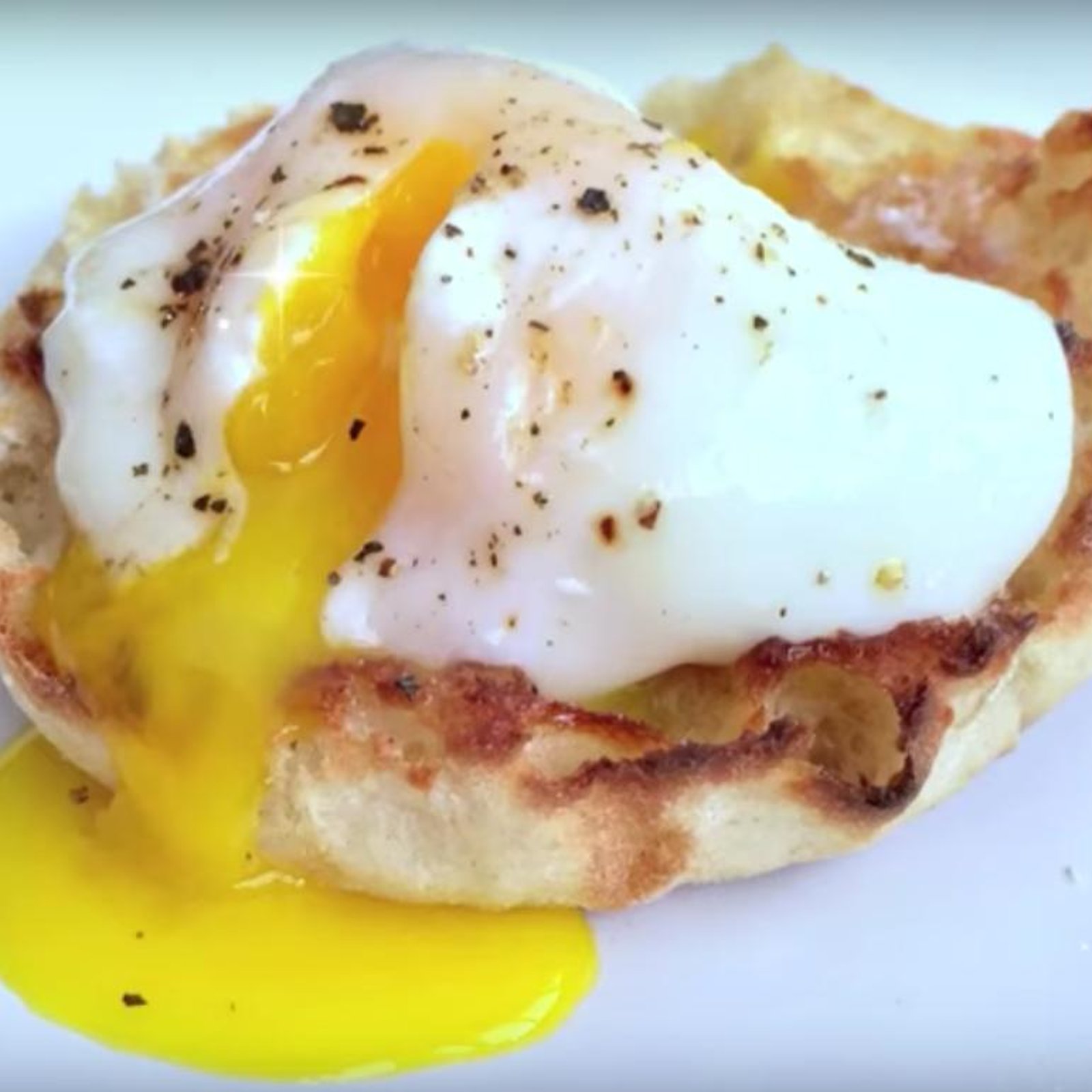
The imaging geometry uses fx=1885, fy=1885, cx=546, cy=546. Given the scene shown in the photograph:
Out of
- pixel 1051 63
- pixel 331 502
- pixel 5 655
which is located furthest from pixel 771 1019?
pixel 1051 63

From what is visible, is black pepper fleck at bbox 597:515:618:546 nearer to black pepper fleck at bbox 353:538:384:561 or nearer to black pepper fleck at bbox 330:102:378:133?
black pepper fleck at bbox 353:538:384:561

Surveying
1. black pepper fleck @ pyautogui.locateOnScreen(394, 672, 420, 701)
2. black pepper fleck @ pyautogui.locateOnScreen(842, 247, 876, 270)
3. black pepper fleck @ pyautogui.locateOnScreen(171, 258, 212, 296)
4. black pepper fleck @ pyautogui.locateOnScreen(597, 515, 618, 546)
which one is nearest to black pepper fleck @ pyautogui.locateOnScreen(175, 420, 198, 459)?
black pepper fleck @ pyautogui.locateOnScreen(171, 258, 212, 296)

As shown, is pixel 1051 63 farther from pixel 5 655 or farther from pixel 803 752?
pixel 5 655

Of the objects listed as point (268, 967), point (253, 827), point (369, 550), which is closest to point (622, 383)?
point (369, 550)

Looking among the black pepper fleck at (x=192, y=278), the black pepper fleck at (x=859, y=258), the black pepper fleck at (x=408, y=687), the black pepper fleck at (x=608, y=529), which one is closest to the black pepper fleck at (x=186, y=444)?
the black pepper fleck at (x=192, y=278)

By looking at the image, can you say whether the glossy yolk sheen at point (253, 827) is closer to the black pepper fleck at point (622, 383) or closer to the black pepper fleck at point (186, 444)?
the black pepper fleck at point (186, 444)

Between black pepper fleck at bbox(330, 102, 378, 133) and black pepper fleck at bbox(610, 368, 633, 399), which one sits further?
black pepper fleck at bbox(330, 102, 378, 133)

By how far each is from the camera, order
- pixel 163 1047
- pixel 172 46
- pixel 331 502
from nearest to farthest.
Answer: pixel 163 1047
pixel 331 502
pixel 172 46

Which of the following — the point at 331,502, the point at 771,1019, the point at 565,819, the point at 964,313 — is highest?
the point at 964,313
